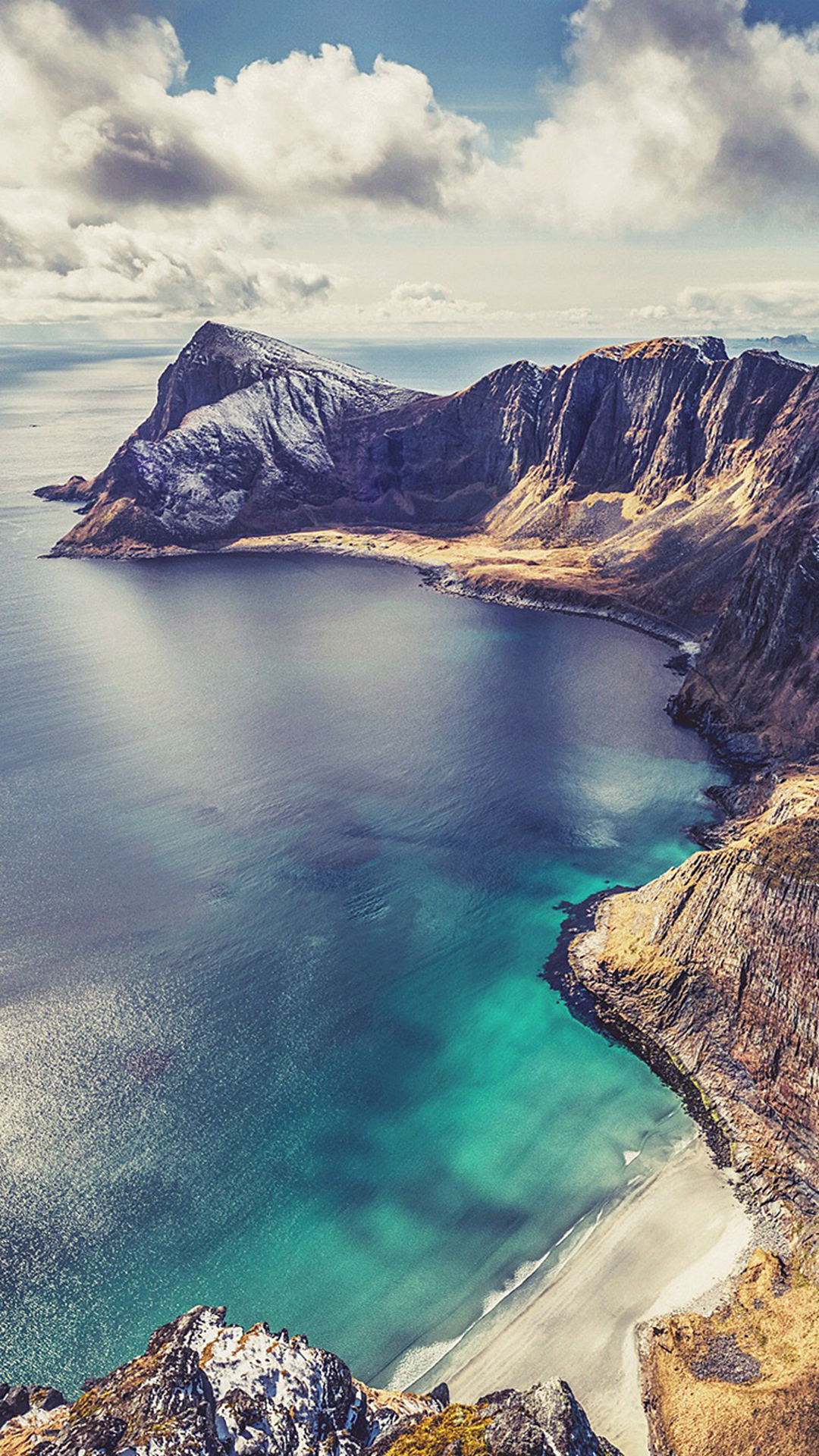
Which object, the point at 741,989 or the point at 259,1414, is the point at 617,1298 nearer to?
the point at 741,989

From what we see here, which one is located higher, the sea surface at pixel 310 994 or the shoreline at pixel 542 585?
the shoreline at pixel 542 585

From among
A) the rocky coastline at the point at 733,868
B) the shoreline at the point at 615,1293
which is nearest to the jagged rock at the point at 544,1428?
the rocky coastline at the point at 733,868

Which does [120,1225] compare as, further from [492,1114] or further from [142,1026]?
[492,1114]

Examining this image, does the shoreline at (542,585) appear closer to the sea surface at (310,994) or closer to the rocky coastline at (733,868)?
the rocky coastline at (733,868)

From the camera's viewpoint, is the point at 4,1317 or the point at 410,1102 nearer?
the point at 4,1317

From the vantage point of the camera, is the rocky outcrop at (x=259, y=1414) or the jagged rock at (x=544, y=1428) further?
the rocky outcrop at (x=259, y=1414)

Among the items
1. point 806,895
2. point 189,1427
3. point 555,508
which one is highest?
point 555,508

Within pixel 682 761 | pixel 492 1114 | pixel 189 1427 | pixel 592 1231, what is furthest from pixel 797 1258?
pixel 682 761
